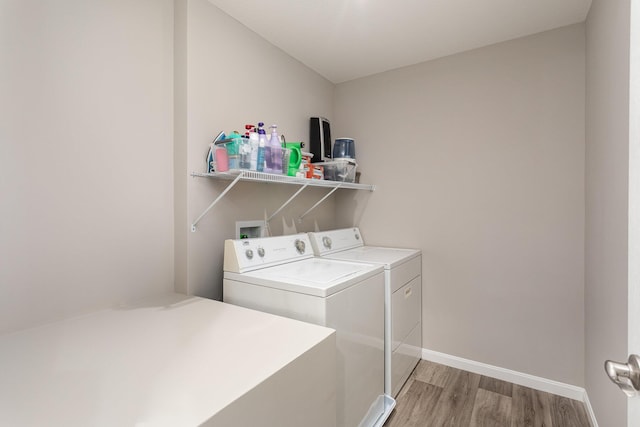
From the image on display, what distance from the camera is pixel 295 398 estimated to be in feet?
2.95

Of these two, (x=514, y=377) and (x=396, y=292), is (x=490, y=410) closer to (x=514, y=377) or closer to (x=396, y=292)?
(x=514, y=377)

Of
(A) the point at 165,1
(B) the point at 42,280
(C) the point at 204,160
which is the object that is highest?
(A) the point at 165,1

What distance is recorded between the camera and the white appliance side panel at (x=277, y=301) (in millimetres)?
1256

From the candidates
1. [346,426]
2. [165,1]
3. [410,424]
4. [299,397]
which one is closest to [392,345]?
[410,424]

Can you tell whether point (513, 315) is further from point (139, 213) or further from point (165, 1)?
point (165, 1)

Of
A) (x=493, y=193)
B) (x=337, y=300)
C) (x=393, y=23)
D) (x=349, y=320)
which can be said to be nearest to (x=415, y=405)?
(x=349, y=320)

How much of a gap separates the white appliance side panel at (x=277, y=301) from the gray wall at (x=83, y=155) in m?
0.38

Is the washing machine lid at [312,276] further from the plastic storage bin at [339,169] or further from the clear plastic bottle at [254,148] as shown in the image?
the plastic storage bin at [339,169]

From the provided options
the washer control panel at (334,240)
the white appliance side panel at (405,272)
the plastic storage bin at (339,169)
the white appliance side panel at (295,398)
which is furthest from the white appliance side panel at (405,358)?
the plastic storage bin at (339,169)

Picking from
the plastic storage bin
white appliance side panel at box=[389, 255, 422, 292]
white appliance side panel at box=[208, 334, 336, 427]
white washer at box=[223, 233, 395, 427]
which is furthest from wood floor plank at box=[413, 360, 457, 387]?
the plastic storage bin

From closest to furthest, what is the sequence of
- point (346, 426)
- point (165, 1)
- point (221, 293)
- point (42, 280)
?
point (42, 280) → point (346, 426) → point (165, 1) → point (221, 293)

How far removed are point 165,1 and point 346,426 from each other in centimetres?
227

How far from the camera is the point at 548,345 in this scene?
194cm

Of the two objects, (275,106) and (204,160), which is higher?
(275,106)
